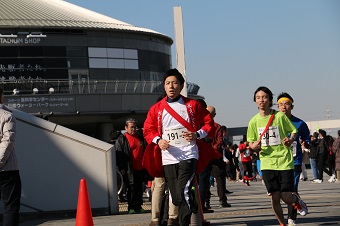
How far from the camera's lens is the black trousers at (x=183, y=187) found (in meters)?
8.96

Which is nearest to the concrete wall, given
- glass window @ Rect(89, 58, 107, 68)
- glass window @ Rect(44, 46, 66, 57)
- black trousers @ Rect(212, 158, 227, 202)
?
black trousers @ Rect(212, 158, 227, 202)

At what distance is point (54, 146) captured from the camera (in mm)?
14875

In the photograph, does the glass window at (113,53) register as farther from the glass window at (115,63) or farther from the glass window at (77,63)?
the glass window at (77,63)

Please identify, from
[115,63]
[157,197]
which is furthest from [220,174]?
[115,63]

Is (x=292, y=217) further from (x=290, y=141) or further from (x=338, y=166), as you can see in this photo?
(x=338, y=166)

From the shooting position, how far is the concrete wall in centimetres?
Result: 1470

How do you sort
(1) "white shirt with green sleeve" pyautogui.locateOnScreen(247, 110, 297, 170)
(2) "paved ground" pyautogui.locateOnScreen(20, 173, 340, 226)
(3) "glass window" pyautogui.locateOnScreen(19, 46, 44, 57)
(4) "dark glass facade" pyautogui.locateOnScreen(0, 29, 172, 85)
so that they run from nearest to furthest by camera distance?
(1) "white shirt with green sleeve" pyautogui.locateOnScreen(247, 110, 297, 170)
(2) "paved ground" pyautogui.locateOnScreen(20, 173, 340, 226)
(4) "dark glass facade" pyautogui.locateOnScreen(0, 29, 172, 85)
(3) "glass window" pyautogui.locateOnScreen(19, 46, 44, 57)

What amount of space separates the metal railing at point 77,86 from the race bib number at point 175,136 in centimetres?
5723

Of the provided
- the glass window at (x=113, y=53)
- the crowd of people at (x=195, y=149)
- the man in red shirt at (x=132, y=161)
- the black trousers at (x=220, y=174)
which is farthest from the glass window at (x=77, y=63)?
the crowd of people at (x=195, y=149)

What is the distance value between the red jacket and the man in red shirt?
6200 millimetres

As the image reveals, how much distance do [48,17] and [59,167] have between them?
205ft

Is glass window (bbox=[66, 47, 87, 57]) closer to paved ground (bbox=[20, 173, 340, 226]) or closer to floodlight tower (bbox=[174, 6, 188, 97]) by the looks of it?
paved ground (bbox=[20, 173, 340, 226])

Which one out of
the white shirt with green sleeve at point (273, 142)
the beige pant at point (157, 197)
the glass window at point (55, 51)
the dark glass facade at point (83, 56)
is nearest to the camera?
the white shirt with green sleeve at point (273, 142)

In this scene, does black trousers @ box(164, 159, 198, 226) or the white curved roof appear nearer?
black trousers @ box(164, 159, 198, 226)
